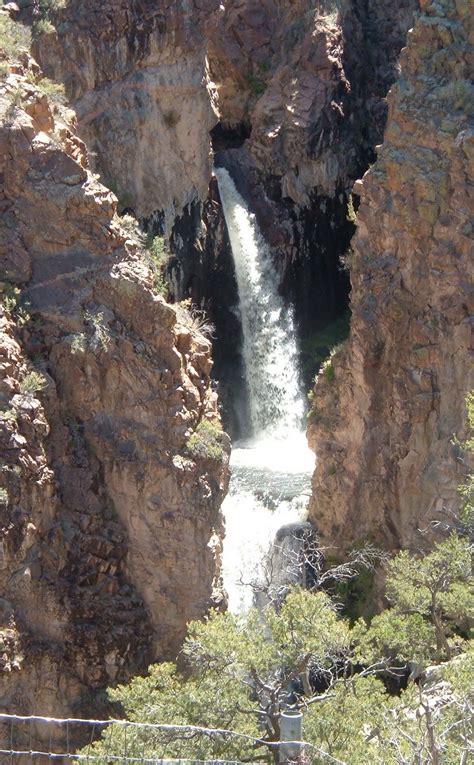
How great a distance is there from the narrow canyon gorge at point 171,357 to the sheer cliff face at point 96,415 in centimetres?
4

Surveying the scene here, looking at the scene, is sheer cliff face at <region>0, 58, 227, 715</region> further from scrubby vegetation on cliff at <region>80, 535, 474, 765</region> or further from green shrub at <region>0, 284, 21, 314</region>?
scrubby vegetation on cliff at <region>80, 535, 474, 765</region>

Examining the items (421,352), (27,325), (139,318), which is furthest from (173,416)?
(421,352)

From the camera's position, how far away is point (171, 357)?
18.2 meters

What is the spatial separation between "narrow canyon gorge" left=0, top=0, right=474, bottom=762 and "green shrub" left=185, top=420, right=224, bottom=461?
5 centimetres

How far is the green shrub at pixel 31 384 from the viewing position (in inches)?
655

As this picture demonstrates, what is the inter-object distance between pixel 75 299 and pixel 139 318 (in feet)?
3.73

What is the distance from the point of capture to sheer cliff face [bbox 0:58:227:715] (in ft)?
56.1

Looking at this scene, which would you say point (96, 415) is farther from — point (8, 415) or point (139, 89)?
point (139, 89)

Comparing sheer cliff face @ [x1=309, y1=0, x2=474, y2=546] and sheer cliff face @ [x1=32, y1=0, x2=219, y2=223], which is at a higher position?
sheer cliff face @ [x1=32, y1=0, x2=219, y2=223]

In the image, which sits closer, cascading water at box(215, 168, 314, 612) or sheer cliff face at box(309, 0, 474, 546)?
sheer cliff face at box(309, 0, 474, 546)

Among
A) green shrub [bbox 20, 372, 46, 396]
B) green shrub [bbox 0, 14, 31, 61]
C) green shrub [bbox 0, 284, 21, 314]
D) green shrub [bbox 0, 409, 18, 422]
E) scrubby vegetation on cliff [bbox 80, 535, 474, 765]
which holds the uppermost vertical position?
green shrub [bbox 0, 14, 31, 61]

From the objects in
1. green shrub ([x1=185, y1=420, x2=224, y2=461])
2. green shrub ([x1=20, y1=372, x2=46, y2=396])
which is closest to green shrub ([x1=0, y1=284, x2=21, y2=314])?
green shrub ([x1=20, y1=372, x2=46, y2=396])

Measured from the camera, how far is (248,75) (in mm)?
37062

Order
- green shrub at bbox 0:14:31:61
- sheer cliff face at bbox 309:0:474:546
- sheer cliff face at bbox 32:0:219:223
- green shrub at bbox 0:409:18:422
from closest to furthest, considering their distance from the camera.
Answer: green shrub at bbox 0:409:18:422, green shrub at bbox 0:14:31:61, sheer cliff face at bbox 309:0:474:546, sheer cliff face at bbox 32:0:219:223
